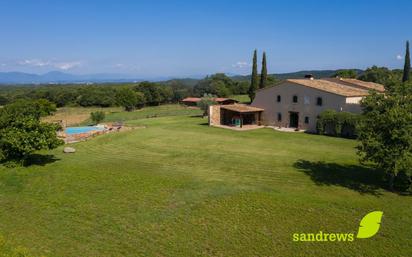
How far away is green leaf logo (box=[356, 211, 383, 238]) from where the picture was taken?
1164 centimetres

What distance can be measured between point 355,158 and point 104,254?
57.4 feet

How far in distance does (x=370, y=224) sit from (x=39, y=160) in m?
19.8

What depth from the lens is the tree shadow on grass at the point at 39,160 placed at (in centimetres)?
2025

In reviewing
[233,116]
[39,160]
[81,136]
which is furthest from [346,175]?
[81,136]

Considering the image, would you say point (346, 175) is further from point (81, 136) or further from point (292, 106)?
point (81, 136)

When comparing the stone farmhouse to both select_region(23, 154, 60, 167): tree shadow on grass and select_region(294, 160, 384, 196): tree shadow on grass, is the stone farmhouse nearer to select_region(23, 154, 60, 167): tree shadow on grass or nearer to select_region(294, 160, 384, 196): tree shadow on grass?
select_region(294, 160, 384, 196): tree shadow on grass

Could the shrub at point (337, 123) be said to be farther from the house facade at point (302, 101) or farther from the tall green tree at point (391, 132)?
the tall green tree at point (391, 132)

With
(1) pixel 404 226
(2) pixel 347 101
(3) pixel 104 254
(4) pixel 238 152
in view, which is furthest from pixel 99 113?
(1) pixel 404 226

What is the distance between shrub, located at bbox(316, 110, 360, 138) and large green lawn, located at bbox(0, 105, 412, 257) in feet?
23.9

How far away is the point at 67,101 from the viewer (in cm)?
8869

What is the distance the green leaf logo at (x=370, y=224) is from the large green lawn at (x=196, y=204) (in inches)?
9.1

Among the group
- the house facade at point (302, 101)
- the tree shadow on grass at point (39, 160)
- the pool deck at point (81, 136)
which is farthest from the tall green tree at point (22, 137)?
the house facade at point (302, 101)

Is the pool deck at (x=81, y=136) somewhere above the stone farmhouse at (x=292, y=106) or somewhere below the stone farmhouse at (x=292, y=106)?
below

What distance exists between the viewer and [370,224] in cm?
1218
